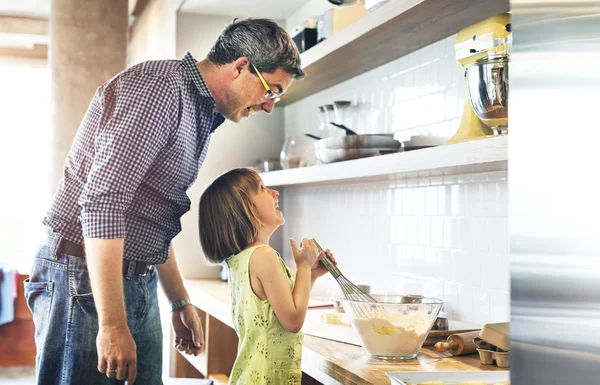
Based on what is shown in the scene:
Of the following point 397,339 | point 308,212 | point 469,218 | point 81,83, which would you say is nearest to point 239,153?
point 308,212

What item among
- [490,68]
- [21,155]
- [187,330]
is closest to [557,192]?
[490,68]

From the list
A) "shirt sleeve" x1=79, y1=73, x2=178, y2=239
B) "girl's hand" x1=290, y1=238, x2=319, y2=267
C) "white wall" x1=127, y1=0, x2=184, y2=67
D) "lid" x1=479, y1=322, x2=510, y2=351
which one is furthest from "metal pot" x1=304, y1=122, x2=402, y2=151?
"white wall" x1=127, y1=0, x2=184, y2=67

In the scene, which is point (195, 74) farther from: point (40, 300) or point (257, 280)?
point (40, 300)

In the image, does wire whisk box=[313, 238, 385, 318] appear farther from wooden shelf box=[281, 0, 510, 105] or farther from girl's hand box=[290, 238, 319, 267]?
wooden shelf box=[281, 0, 510, 105]

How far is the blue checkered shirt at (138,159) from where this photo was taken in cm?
156

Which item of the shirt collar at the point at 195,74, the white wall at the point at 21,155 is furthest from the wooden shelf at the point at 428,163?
the white wall at the point at 21,155

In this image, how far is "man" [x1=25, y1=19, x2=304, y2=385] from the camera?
1554 millimetres

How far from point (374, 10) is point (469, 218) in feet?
2.34

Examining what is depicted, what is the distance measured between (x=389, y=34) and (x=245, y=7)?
1.67m

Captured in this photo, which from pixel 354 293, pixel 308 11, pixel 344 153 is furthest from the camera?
pixel 308 11

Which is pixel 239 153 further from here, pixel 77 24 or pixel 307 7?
pixel 77 24

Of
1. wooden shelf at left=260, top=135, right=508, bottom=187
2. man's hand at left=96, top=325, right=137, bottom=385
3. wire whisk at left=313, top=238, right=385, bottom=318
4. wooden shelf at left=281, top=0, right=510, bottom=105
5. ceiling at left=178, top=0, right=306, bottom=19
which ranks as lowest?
man's hand at left=96, top=325, right=137, bottom=385

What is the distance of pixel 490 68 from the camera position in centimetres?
163

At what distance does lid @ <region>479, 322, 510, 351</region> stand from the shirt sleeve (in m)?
0.82
